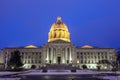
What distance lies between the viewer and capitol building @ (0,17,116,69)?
105812mm

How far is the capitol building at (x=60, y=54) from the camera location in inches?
4166

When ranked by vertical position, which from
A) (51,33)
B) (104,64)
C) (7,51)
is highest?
(51,33)

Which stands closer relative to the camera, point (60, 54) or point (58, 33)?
point (60, 54)

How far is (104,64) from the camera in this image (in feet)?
317

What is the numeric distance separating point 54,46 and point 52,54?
405 centimetres

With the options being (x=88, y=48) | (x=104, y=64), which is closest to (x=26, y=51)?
(x=88, y=48)

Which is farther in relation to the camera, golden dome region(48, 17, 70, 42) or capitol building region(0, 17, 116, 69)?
golden dome region(48, 17, 70, 42)

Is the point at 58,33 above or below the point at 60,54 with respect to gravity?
above

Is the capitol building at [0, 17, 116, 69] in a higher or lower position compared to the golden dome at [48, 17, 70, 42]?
lower

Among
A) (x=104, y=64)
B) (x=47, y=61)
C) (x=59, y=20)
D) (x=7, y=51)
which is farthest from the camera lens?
(x=59, y=20)

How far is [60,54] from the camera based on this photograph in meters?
106

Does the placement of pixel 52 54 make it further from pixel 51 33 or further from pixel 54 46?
pixel 51 33

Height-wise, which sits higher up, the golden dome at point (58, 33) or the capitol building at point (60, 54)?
the golden dome at point (58, 33)

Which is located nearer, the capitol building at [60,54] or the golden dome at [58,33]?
the capitol building at [60,54]
